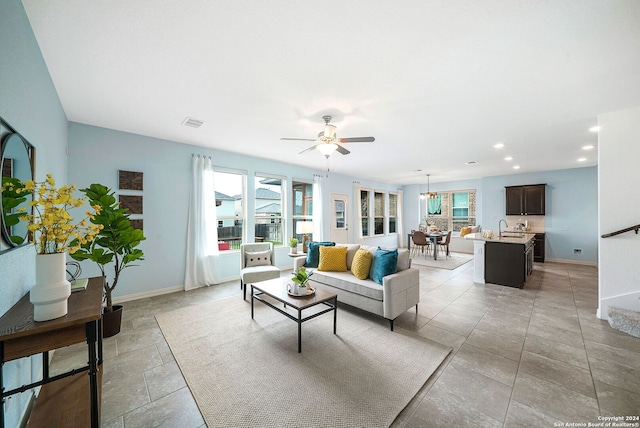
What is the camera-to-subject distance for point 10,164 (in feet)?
4.78

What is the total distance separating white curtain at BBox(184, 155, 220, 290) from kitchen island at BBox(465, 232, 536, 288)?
5369 millimetres

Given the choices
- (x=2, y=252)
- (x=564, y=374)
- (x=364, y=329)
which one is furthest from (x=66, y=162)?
(x=564, y=374)

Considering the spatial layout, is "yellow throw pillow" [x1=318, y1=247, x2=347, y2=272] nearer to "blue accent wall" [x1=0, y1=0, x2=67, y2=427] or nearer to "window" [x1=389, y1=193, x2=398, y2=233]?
"blue accent wall" [x1=0, y1=0, x2=67, y2=427]

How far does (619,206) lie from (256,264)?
5.24 m

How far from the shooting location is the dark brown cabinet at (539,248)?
700cm

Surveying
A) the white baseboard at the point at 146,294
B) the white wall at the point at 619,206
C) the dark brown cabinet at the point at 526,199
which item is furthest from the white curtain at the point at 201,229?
the dark brown cabinet at the point at 526,199

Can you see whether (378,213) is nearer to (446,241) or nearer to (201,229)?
(446,241)

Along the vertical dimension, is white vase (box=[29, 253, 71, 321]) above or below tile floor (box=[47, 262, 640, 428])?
above

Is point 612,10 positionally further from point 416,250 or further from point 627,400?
point 416,250

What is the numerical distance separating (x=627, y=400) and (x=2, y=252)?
13.8 feet

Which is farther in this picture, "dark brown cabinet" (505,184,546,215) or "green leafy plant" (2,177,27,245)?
"dark brown cabinet" (505,184,546,215)

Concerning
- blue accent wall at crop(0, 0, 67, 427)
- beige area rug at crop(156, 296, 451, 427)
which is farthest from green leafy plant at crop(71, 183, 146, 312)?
beige area rug at crop(156, 296, 451, 427)

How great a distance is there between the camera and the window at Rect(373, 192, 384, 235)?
9.51 metres

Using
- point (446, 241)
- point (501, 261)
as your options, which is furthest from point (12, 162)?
point (446, 241)
